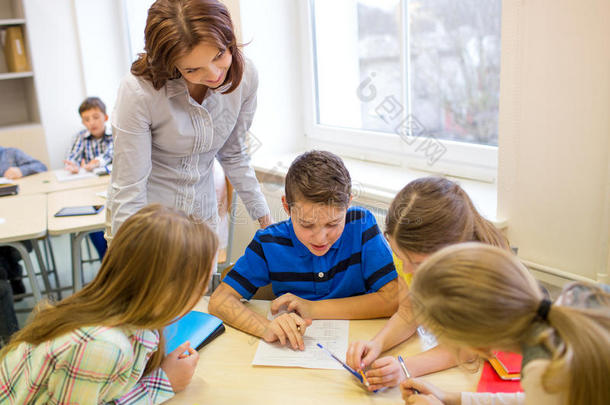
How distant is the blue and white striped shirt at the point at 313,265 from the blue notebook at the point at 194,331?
17 centimetres

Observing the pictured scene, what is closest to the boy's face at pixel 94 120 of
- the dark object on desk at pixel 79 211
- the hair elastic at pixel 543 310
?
the dark object on desk at pixel 79 211

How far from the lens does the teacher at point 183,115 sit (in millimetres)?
1396

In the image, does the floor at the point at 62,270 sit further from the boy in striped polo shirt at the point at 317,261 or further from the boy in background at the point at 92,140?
the boy in striped polo shirt at the point at 317,261

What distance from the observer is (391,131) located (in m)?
2.70

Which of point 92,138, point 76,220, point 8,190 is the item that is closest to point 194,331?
point 76,220

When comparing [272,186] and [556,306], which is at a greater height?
[556,306]

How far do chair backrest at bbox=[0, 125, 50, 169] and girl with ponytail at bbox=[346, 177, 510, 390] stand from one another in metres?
3.83

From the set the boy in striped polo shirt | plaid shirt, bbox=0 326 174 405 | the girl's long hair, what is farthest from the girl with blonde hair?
the girl's long hair

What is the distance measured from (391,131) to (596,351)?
2.06 meters

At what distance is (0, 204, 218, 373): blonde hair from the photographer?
1037 millimetres

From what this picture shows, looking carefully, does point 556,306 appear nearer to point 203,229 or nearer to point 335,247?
point 203,229

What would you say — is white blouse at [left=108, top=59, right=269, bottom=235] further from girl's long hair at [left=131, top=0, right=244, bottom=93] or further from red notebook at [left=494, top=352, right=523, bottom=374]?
red notebook at [left=494, top=352, right=523, bottom=374]

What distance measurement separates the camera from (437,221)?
1.27 metres

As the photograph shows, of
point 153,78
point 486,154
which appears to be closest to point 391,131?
point 486,154
